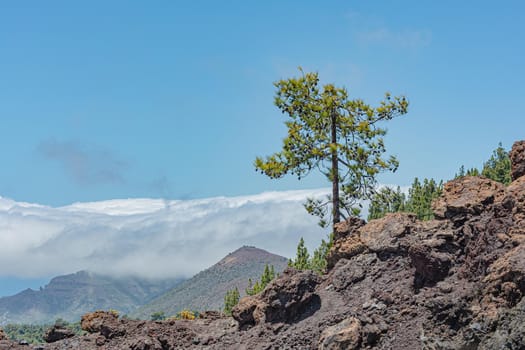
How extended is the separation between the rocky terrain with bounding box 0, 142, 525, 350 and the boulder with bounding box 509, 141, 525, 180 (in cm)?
4

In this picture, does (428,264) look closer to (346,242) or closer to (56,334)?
(346,242)

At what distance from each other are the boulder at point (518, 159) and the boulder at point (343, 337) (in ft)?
27.6

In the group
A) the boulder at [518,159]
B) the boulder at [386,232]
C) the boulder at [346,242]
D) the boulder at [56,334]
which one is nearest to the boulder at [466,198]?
the boulder at [518,159]

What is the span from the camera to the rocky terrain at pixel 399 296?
20031 millimetres

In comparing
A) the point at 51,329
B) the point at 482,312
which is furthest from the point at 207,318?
the point at 482,312

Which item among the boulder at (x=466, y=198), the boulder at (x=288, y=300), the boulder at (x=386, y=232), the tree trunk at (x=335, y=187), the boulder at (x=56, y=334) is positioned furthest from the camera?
the tree trunk at (x=335, y=187)

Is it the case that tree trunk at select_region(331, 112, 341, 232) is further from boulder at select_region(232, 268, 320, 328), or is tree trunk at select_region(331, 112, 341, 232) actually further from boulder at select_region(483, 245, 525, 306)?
boulder at select_region(483, 245, 525, 306)

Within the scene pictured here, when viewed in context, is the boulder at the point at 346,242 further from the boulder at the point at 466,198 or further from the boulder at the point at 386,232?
the boulder at the point at 466,198

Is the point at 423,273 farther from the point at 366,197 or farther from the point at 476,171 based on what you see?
the point at 476,171

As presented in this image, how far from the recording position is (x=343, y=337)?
2189 cm

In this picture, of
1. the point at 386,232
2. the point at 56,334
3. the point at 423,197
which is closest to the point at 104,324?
the point at 56,334

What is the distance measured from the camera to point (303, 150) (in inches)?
1414

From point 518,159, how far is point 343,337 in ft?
31.4

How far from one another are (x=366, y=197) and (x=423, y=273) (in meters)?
13.0
